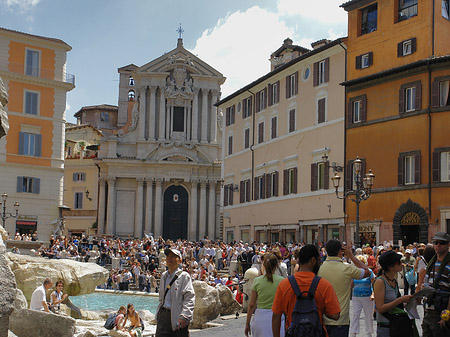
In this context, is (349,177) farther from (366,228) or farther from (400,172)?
(400,172)

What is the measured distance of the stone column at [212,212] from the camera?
196 feet

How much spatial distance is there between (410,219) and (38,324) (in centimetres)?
2096

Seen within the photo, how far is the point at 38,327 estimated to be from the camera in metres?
13.8

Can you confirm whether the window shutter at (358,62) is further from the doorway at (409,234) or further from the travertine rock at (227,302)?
the travertine rock at (227,302)

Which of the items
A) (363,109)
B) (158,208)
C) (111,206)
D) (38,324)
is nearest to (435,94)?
(363,109)

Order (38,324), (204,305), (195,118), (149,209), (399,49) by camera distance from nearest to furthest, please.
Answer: (38,324)
(204,305)
(399,49)
(149,209)
(195,118)

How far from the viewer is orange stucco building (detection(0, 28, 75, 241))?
152ft

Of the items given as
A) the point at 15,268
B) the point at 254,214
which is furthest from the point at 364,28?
the point at 15,268

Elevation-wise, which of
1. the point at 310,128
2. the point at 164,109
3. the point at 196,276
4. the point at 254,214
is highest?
the point at 164,109

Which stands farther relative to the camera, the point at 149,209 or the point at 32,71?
the point at 149,209

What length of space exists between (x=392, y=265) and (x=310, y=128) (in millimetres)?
30961

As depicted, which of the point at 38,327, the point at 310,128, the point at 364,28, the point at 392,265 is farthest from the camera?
the point at 310,128

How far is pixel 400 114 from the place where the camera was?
31859 mm

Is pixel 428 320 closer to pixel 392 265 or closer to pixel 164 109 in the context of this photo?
pixel 392 265
